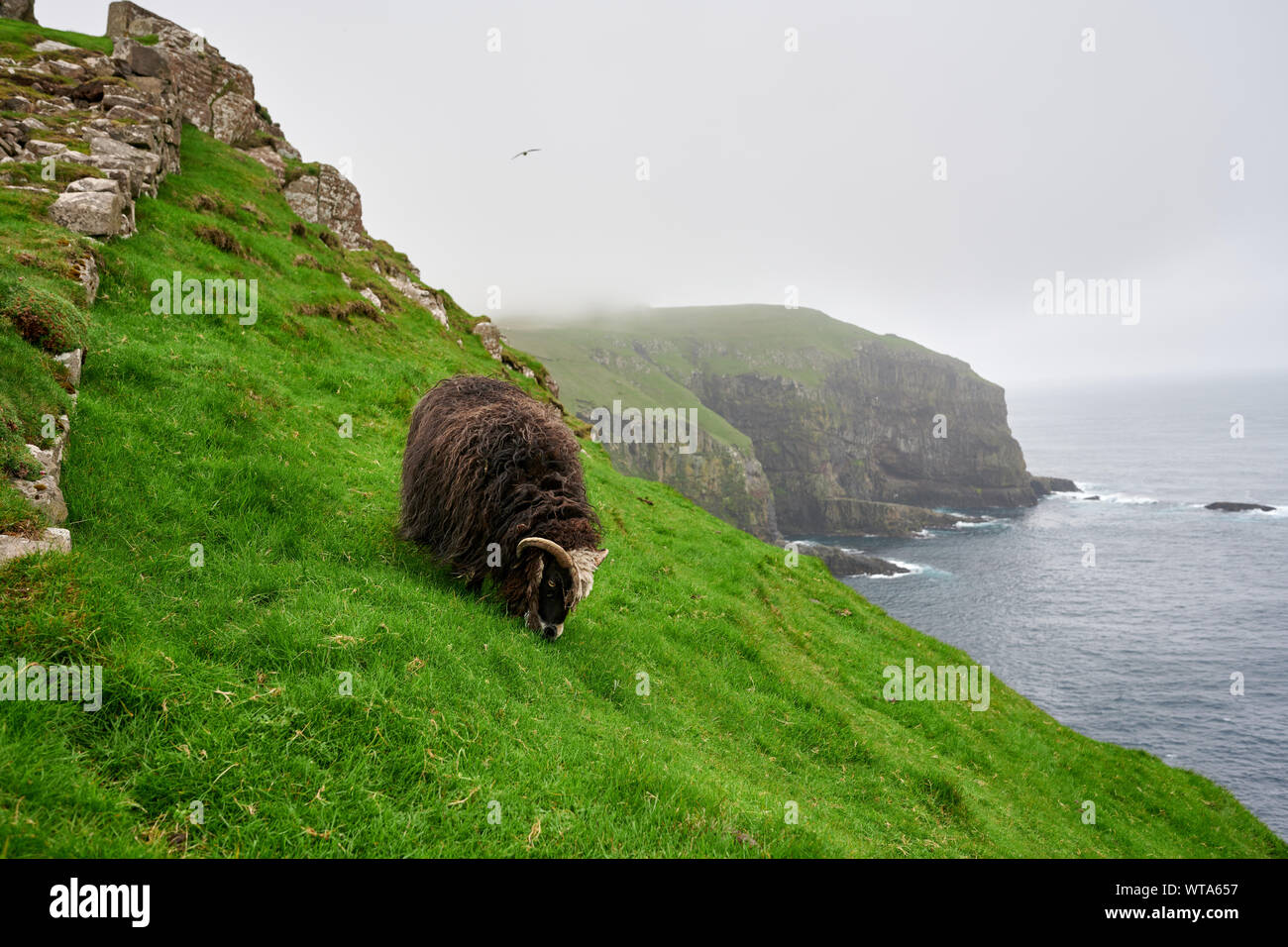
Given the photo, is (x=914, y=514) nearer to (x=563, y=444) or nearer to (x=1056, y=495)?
(x=1056, y=495)

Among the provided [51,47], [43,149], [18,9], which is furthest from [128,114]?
[18,9]

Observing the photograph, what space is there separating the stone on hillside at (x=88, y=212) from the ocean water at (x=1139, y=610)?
55.1 m

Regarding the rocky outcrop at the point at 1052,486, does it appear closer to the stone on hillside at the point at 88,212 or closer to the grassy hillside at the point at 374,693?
the grassy hillside at the point at 374,693

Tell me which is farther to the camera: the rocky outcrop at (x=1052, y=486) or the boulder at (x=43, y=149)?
the rocky outcrop at (x=1052, y=486)

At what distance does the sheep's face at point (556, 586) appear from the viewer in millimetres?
7336

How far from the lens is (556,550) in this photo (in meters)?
7.04

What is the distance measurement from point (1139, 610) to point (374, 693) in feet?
283

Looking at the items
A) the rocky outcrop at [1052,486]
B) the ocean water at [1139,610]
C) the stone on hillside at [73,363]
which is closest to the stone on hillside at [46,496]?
the stone on hillside at [73,363]

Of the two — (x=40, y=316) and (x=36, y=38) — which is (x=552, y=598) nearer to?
(x=40, y=316)

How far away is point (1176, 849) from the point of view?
1349 cm

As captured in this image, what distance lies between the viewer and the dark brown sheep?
7598mm

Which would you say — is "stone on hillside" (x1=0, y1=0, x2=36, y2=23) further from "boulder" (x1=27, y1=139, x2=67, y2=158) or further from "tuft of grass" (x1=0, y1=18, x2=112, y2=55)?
"boulder" (x1=27, y1=139, x2=67, y2=158)

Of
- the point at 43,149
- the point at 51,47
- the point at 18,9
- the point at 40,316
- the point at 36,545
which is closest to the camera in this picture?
the point at 36,545
